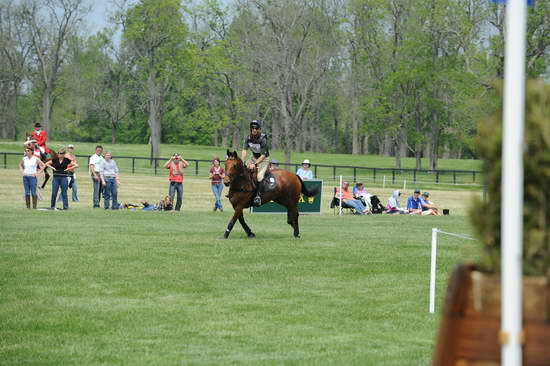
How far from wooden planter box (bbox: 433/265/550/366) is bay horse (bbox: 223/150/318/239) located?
Result: 16676 millimetres

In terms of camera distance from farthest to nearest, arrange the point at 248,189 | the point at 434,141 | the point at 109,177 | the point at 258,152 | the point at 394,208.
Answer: the point at 434,141, the point at 394,208, the point at 109,177, the point at 258,152, the point at 248,189

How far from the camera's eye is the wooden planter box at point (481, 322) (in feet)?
12.8

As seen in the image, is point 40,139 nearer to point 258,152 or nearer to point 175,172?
point 175,172

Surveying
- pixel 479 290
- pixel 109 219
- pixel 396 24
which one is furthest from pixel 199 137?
pixel 479 290

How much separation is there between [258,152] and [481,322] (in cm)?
1780

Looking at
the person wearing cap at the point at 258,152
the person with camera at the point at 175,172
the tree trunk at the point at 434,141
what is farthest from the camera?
the tree trunk at the point at 434,141

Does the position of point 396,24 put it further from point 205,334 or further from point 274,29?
point 205,334

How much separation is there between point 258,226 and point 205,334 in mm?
16156

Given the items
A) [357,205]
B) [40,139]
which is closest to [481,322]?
[357,205]

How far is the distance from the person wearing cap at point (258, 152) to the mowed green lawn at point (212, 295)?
4.64 ft

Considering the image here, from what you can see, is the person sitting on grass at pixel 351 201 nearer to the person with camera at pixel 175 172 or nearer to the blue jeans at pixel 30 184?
the person with camera at pixel 175 172

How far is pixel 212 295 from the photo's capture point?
41.8 ft

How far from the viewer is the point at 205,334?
32.5 ft

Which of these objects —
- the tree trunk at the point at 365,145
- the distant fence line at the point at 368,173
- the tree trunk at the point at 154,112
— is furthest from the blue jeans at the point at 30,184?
the tree trunk at the point at 365,145
